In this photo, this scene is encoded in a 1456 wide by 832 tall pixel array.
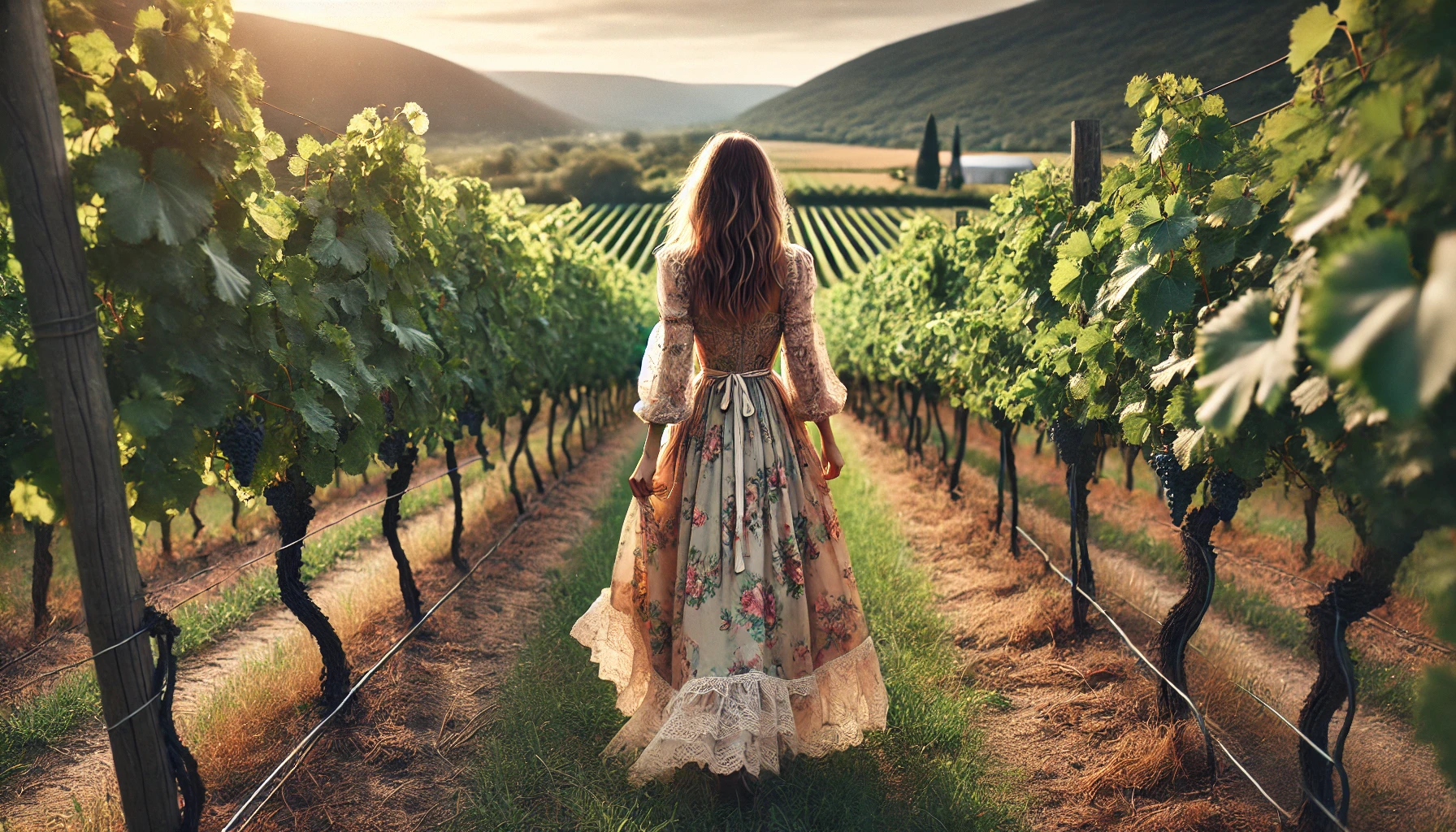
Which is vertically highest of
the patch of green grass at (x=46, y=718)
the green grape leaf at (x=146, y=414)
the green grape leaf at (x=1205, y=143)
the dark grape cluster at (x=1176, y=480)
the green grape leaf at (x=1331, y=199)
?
the green grape leaf at (x=1205, y=143)

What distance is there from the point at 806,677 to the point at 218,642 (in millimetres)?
3792

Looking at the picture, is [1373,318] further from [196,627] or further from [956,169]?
[956,169]

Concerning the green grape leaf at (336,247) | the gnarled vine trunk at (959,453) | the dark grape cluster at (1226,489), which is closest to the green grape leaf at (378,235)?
the green grape leaf at (336,247)

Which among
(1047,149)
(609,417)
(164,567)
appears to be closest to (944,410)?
(609,417)

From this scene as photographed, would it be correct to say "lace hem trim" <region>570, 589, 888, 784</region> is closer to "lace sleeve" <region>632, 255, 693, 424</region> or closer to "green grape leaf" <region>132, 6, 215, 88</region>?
"lace sleeve" <region>632, 255, 693, 424</region>

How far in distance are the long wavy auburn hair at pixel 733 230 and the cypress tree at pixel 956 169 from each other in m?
55.2

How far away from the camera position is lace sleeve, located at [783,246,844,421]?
111 inches

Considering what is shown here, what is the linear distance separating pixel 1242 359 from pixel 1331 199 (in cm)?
33

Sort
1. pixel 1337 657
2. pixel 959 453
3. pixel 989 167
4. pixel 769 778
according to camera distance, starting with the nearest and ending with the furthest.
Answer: pixel 1337 657, pixel 769 778, pixel 959 453, pixel 989 167

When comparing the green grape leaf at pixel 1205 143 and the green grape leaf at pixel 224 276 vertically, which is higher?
the green grape leaf at pixel 1205 143

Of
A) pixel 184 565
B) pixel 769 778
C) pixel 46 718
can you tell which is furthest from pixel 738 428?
pixel 184 565

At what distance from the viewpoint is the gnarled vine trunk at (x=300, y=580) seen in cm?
350

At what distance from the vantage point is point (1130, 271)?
285 cm

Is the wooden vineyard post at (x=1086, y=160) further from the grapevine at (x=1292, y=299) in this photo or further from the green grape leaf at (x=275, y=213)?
the green grape leaf at (x=275, y=213)
